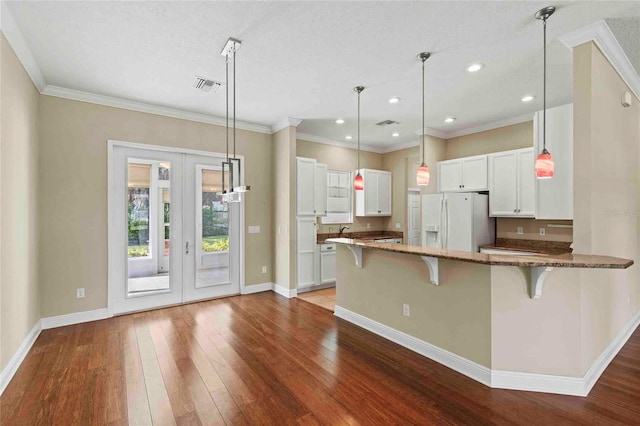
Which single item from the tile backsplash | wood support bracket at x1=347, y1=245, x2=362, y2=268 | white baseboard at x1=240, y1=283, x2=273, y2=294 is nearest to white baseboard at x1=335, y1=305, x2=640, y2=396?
wood support bracket at x1=347, y1=245, x2=362, y2=268

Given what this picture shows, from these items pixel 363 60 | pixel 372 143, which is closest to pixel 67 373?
pixel 363 60

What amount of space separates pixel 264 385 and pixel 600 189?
339 centimetres

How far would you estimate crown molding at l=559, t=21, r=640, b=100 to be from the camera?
2588 millimetres

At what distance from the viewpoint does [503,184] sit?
16.1ft

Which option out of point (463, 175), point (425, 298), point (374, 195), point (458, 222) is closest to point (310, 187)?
point (374, 195)

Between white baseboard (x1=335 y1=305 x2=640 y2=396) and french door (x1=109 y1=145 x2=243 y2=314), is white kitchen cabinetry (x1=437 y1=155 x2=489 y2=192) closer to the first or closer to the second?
white baseboard (x1=335 y1=305 x2=640 y2=396)

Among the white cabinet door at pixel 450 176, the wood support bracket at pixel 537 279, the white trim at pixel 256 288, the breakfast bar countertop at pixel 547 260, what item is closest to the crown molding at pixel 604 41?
the breakfast bar countertop at pixel 547 260

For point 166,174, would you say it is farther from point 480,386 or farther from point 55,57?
point 480,386

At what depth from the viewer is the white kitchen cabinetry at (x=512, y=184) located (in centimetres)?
460

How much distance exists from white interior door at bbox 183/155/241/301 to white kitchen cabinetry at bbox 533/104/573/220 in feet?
14.0

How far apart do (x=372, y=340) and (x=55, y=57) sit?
438cm

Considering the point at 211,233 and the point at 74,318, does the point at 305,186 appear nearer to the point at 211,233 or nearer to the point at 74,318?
the point at 211,233

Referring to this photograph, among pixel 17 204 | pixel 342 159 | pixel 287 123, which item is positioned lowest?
pixel 17 204

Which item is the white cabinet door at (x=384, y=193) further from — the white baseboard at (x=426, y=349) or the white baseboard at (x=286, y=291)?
the white baseboard at (x=426, y=349)
